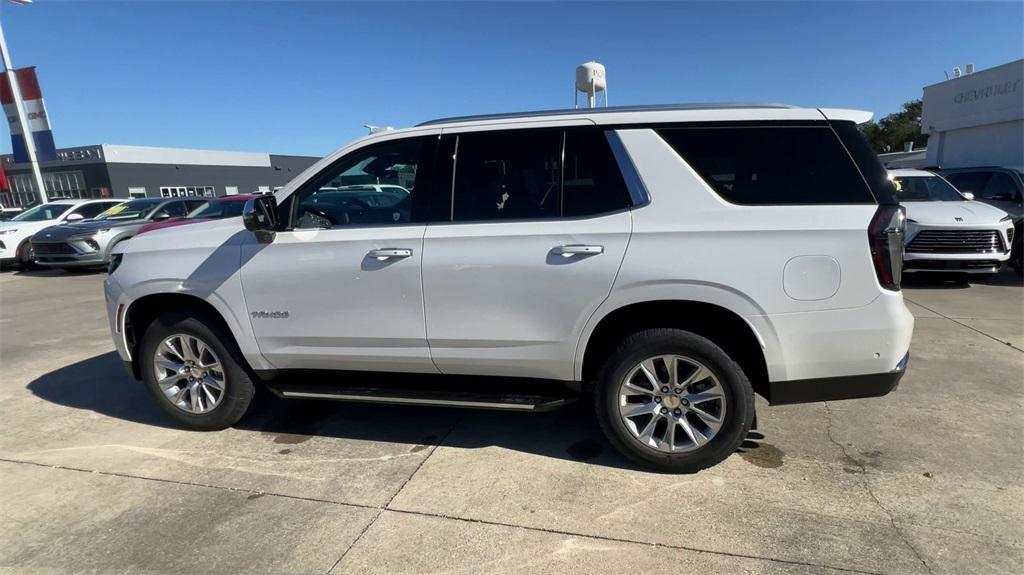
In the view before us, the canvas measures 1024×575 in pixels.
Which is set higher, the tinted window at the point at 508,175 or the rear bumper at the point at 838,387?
the tinted window at the point at 508,175

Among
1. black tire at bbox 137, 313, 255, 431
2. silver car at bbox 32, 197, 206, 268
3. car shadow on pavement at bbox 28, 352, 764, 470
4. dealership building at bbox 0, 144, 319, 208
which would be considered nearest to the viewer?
car shadow on pavement at bbox 28, 352, 764, 470

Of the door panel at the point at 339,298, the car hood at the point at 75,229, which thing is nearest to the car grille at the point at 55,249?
the car hood at the point at 75,229

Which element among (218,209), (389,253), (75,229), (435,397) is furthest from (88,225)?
(435,397)

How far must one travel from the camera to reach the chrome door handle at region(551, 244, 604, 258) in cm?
295

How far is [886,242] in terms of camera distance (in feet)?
8.97

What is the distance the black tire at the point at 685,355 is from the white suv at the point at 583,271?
0.01 meters

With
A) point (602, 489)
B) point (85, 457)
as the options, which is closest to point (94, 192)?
point (85, 457)

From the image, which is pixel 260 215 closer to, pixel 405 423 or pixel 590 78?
pixel 405 423

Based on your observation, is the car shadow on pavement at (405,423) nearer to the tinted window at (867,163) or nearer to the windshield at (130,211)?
the tinted window at (867,163)

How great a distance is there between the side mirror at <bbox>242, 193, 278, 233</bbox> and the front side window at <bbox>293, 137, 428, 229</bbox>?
0.48ft

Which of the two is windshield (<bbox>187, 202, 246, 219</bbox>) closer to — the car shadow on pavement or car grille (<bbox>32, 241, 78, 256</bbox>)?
car grille (<bbox>32, 241, 78, 256</bbox>)

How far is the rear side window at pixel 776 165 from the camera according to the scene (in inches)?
112

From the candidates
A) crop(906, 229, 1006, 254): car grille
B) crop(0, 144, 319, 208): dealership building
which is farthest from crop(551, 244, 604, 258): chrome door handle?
crop(0, 144, 319, 208): dealership building

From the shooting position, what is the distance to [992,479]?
297 cm
